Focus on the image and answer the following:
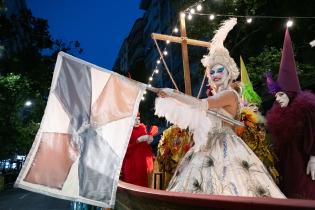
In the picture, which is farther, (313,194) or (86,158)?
(313,194)

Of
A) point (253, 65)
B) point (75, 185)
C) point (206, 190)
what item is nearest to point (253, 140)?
point (206, 190)

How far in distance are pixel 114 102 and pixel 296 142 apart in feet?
6.86

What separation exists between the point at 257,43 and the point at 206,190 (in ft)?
40.6

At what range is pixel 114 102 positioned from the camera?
2693 mm

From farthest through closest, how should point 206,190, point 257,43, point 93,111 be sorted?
point 257,43
point 206,190
point 93,111

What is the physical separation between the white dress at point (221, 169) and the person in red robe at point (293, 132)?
0.64 m

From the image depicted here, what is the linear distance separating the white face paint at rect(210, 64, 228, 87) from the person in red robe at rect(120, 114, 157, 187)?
1.80 metres

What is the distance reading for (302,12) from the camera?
1135cm

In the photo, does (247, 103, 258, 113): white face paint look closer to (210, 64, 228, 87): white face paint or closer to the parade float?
(210, 64, 228, 87): white face paint

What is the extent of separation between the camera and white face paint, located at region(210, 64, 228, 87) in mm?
3623

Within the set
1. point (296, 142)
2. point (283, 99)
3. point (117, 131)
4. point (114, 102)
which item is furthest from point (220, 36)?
point (117, 131)

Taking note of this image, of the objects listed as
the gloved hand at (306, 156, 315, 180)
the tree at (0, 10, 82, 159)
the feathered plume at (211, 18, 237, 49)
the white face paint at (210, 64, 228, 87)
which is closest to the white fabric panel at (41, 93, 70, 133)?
the white face paint at (210, 64, 228, 87)

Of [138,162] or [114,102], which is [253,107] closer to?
[138,162]

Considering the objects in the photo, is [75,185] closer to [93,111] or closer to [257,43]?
[93,111]
